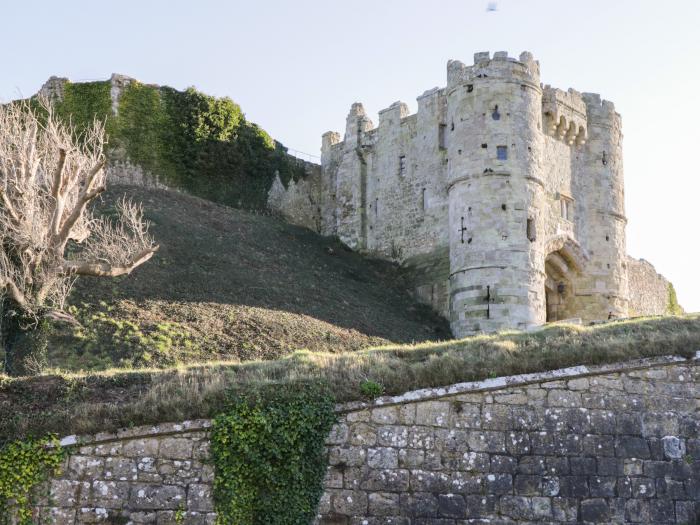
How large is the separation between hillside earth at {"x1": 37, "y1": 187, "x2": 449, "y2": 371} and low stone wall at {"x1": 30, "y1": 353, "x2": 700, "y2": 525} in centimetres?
561

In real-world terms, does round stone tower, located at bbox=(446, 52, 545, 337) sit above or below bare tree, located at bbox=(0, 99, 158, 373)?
above

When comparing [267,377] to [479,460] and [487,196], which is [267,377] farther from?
[487,196]

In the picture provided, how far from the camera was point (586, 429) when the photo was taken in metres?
12.6

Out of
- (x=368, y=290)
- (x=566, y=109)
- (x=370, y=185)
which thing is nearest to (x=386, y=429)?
(x=368, y=290)

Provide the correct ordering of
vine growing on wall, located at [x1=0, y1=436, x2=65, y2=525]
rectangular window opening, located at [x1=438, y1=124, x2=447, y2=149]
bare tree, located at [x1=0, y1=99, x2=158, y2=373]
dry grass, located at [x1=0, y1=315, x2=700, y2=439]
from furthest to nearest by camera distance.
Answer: rectangular window opening, located at [x1=438, y1=124, x2=447, y2=149] < bare tree, located at [x1=0, y1=99, x2=158, y2=373] < dry grass, located at [x1=0, y1=315, x2=700, y2=439] < vine growing on wall, located at [x1=0, y1=436, x2=65, y2=525]

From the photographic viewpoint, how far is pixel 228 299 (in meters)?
24.4

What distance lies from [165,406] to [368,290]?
19.1 meters

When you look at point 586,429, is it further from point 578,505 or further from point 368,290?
point 368,290

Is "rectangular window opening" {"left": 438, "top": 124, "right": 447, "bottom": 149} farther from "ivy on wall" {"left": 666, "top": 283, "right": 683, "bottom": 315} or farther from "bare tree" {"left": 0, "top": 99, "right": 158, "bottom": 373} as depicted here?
"bare tree" {"left": 0, "top": 99, "right": 158, "bottom": 373}

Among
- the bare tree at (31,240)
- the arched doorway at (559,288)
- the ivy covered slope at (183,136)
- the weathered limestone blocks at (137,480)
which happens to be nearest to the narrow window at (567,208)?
the arched doorway at (559,288)

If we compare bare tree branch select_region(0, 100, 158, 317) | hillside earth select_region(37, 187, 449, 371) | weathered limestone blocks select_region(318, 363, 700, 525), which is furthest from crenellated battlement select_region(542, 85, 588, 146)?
weathered limestone blocks select_region(318, 363, 700, 525)

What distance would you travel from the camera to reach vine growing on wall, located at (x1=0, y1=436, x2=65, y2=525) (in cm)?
1084

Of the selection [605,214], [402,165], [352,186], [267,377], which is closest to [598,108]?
[605,214]

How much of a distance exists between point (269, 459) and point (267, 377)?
144cm
